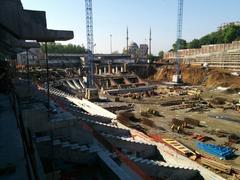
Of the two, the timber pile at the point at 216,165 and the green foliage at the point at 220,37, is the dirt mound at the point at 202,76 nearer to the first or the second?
the green foliage at the point at 220,37

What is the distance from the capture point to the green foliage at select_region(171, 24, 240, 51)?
95.9 meters

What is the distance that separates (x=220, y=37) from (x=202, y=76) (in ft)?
151

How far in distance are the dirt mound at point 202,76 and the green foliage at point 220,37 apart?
101 feet

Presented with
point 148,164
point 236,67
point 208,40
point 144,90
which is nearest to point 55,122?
point 148,164

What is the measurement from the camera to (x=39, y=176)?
17.7ft

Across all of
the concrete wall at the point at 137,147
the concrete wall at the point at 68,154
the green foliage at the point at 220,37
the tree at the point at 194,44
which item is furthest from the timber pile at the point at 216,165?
the tree at the point at 194,44

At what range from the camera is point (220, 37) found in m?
103

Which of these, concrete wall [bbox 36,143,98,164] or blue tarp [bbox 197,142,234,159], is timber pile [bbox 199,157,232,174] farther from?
concrete wall [bbox 36,143,98,164]

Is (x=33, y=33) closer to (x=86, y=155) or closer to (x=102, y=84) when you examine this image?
(x=86, y=155)

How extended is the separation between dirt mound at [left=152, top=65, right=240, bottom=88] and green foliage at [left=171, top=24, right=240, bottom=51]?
30866 mm

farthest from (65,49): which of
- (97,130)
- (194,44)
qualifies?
(97,130)

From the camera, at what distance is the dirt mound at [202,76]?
57.6m

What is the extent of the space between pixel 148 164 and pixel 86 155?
3.64m

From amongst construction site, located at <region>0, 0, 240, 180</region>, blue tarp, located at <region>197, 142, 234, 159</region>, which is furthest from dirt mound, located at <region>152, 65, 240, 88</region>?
blue tarp, located at <region>197, 142, 234, 159</region>
